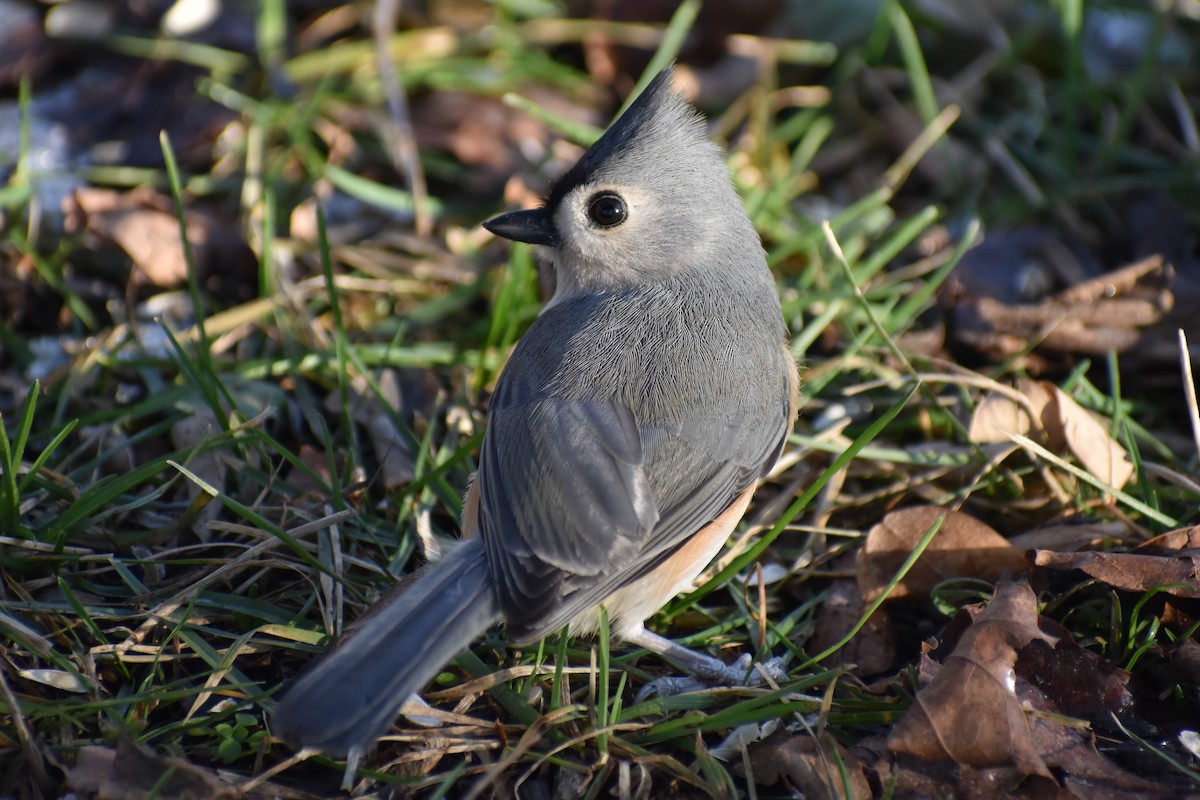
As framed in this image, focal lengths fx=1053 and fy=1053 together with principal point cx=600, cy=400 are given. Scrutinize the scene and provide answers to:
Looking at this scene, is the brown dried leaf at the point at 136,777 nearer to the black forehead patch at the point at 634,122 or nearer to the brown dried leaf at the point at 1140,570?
the black forehead patch at the point at 634,122

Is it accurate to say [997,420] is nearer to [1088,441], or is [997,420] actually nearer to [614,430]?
[1088,441]

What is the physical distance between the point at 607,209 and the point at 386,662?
67.4 inches

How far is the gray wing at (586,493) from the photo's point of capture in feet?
8.46

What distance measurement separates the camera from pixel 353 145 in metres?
4.88

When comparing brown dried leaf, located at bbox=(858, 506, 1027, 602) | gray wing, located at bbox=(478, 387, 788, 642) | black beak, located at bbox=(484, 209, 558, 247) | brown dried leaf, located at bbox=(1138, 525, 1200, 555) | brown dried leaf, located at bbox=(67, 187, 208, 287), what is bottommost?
brown dried leaf, located at bbox=(858, 506, 1027, 602)

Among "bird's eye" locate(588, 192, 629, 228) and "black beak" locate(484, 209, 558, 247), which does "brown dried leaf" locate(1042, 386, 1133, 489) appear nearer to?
"bird's eye" locate(588, 192, 629, 228)

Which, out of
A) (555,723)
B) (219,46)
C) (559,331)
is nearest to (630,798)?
(555,723)

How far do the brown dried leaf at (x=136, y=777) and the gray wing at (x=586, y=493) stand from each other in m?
0.77

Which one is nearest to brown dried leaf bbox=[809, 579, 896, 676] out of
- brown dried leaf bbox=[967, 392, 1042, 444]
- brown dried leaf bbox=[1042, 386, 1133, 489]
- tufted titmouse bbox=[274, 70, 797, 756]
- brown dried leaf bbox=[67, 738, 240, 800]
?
tufted titmouse bbox=[274, 70, 797, 756]

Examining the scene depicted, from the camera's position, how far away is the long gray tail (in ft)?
7.39

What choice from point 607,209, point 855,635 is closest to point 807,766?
point 855,635

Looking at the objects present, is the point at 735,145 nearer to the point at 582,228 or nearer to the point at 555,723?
the point at 582,228

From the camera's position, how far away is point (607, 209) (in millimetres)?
3459

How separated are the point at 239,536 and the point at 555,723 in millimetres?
1204
